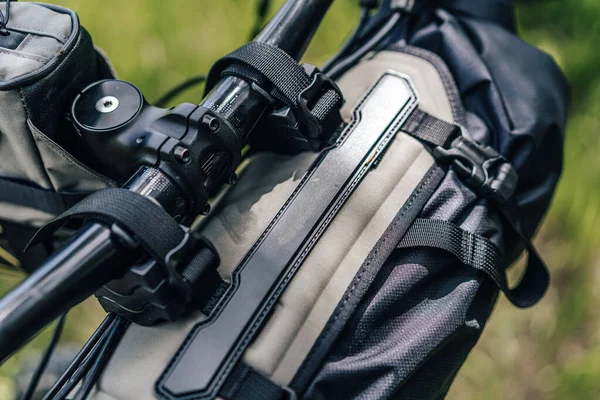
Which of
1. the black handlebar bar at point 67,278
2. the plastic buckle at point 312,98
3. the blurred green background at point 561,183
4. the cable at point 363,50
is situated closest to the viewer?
the black handlebar bar at point 67,278

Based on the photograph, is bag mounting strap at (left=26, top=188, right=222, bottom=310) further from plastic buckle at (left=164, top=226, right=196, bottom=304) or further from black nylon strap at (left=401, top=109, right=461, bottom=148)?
black nylon strap at (left=401, top=109, right=461, bottom=148)

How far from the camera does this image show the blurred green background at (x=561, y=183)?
1.33 meters

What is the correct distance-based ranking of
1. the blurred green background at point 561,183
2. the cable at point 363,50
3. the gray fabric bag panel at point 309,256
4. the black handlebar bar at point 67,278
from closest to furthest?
the black handlebar bar at point 67,278, the gray fabric bag panel at point 309,256, the cable at point 363,50, the blurred green background at point 561,183

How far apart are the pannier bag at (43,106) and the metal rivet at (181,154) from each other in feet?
0.58

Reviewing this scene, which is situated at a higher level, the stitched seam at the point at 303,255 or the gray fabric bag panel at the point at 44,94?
the gray fabric bag panel at the point at 44,94

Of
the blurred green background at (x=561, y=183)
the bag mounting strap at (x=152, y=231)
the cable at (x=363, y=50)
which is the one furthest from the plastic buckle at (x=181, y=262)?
the blurred green background at (x=561, y=183)

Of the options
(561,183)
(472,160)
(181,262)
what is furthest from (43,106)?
(561,183)

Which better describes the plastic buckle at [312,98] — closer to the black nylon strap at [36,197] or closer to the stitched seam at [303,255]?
the stitched seam at [303,255]

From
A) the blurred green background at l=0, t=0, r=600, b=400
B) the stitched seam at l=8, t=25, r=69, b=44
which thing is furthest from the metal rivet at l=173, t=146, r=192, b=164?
the blurred green background at l=0, t=0, r=600, b=400

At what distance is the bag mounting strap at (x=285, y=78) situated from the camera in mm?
832

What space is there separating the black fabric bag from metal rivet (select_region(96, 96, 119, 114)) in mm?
428

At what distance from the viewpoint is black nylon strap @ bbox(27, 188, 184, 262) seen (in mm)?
679

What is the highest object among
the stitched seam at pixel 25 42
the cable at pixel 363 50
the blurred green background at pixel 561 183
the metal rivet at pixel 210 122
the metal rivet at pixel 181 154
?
the stitched seam at pixel 25 42

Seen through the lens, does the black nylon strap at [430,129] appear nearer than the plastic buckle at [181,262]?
No
